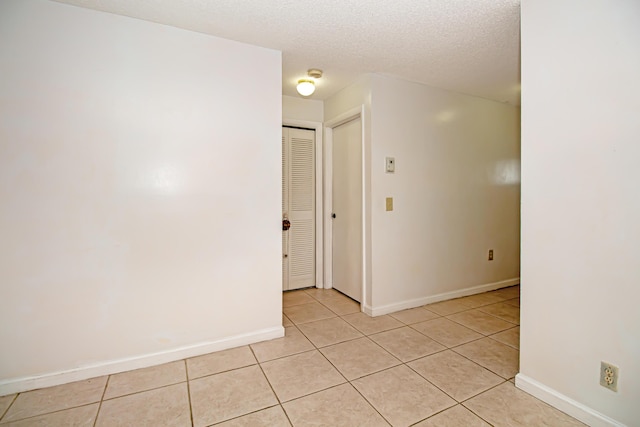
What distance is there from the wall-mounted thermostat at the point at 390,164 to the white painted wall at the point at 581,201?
4.47 feet

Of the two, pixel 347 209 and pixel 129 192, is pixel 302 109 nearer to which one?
pixel 347 209

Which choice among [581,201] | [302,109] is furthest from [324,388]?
[302,109]

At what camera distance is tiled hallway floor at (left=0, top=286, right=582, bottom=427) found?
1.62 metres

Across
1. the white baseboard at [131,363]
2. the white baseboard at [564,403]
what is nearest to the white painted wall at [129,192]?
the white baseboard at [131,363]

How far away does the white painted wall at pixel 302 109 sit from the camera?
364 centimetres

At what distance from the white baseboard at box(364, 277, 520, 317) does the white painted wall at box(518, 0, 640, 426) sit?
4.40 feet

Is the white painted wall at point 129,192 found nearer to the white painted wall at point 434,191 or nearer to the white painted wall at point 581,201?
the white painted wall at point 434,191

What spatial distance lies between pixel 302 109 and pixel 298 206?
118 cm

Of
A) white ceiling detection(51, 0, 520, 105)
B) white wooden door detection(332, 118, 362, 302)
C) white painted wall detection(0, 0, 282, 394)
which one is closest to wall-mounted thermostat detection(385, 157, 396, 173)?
white wooden door detection(332, 118, 362, 302)

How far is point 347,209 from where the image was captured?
3.58m

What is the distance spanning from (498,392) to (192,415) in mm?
1752

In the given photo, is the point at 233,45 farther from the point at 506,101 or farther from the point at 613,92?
the point at 506,101

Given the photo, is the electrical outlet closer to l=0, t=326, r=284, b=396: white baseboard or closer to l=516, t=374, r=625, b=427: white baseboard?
l=516, t=374, r=625, b=427: white baseboard

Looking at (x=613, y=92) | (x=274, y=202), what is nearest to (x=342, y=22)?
(x=274, y=202)
